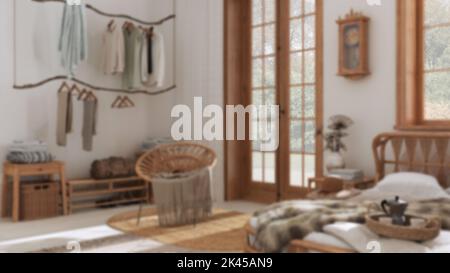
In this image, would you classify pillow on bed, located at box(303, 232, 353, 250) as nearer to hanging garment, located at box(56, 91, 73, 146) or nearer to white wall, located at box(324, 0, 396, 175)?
white wall, located at box(324, 0, 396, 175)

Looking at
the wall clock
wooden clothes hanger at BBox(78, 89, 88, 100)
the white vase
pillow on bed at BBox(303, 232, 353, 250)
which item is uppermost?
the wall clock

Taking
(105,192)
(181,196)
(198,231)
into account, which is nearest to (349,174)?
(198,231)

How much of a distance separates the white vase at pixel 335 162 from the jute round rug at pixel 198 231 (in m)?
0.96

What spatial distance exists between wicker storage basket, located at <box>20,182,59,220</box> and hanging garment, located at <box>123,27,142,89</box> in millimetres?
1561

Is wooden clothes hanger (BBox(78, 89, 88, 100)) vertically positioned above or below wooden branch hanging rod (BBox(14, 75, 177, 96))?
below

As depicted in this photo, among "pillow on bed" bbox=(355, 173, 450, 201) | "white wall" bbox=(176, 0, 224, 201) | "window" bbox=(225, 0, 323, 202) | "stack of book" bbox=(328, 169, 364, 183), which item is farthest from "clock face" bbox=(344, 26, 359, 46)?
"white wall" bbox=(176, 0, 224, 201)

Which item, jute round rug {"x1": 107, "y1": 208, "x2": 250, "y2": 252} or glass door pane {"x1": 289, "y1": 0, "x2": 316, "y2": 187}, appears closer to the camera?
jute round rug {"x1": 107, "y1": 208, "x2": 250, "y2": 252}

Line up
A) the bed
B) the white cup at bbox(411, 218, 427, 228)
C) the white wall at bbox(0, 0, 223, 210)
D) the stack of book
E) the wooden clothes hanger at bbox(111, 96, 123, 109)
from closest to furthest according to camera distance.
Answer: the white cup at bbox(411, 218, 427, 228) → the bed → the stack of book → the white wall at bbox(0, 0, 223, 210) → the wooden clothes hanger at bbox(111, 96, 123, 109)

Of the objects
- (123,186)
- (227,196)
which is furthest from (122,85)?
(227,196)

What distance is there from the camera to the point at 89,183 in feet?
17.4

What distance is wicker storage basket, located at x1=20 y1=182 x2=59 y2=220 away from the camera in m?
4.82

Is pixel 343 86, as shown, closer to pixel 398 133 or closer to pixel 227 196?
pixel 398 133

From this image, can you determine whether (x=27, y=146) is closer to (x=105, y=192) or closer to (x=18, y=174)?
(x=18, y=174)

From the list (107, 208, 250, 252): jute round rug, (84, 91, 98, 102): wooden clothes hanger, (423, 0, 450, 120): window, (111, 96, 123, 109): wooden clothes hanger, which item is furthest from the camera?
(111, 96, 123, 109): wooden clothes hanger
